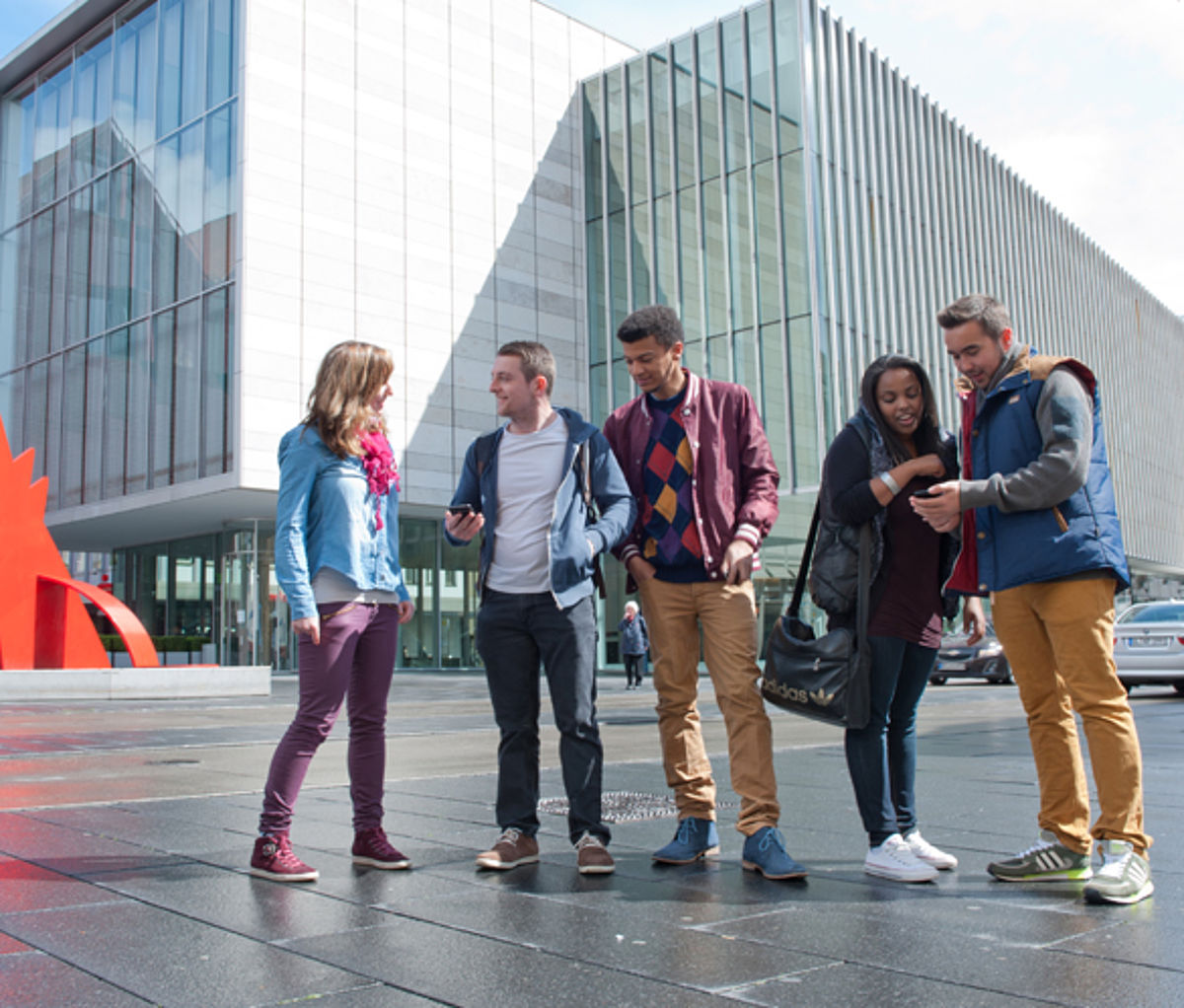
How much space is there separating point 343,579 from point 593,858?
1299mm

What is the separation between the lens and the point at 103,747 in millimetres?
9242

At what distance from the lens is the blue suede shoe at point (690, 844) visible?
3.99 meters

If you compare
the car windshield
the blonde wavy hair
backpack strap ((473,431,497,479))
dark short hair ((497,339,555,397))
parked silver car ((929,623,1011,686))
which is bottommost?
parked silver car ((929,623,1011,686))

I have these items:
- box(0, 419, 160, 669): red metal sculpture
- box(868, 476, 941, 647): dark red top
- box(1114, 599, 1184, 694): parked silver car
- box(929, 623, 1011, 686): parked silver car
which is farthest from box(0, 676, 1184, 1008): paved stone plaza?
box(929, 623, 1011, 686): parked silver car

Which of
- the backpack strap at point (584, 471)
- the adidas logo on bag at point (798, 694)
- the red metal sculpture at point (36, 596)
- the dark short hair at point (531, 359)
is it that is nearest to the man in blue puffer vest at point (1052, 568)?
the adidas logo on bag at point (798, 694)

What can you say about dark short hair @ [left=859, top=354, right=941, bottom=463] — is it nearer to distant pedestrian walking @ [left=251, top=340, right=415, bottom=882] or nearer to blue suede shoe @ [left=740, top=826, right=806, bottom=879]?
blue suede shoe @ [left=740, top=826, right=806, bottom=879]

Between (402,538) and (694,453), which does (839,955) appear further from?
(402,538)

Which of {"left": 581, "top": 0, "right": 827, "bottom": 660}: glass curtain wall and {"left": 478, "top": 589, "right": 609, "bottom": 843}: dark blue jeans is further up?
{"left": 581, "top": 0, "right": 827, "bottom": 660}: glass curtain wall

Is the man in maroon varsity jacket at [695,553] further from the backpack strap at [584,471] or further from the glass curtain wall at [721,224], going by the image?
the glass curtain wall at [721,224]

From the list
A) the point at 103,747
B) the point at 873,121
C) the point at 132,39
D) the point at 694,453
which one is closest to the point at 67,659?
the point at 103,747

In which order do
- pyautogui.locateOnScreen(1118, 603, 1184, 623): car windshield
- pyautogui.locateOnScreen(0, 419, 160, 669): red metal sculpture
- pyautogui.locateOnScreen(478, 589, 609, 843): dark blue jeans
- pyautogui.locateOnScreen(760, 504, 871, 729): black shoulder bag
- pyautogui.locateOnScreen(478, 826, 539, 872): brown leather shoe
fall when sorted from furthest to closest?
pyautogui.locateOnScreen(0, 419, 160, 669): red metal sculpture, pyautogui.locateOnScreen(1118, 603, 1184, 623): car windshield, pyautogui.locateOnScreen(478, 589, 609, 843): dark blue jeans, pyautogui.locateOnScreen(478, 826, 539, 872): brown leather shoe, pyautogui.locateOnScreen(760, 504, 871, 729): black shoulder bag

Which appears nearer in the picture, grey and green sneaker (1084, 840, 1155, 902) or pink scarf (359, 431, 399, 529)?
grey and green sneaker (1084, 840, 1155, 902)

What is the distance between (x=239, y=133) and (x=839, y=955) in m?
27.1

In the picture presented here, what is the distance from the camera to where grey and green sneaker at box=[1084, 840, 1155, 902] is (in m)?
3.29
